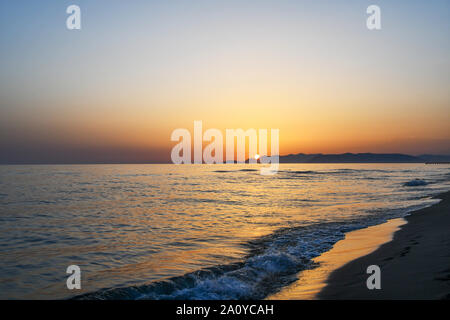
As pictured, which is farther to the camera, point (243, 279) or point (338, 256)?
point (338, 256)

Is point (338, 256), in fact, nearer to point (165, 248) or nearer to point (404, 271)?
point (404, 271)

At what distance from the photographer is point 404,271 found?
722 cm

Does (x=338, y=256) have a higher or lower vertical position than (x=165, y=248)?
higher

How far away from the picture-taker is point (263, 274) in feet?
28.0

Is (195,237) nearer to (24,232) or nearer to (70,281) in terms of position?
(70,281)

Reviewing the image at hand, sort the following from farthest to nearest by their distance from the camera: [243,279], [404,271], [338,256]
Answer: [338,256], [243,279], [404,271]

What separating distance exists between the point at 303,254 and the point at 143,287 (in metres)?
5.92

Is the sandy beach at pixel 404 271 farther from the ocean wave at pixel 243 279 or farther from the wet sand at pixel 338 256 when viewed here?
the ocean wave at pixel 243 279

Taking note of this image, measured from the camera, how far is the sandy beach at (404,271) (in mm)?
5918

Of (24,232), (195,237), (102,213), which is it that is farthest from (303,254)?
(102,213)

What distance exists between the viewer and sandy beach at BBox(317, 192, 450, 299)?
592 cm

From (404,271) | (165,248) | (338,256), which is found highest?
(404,271)

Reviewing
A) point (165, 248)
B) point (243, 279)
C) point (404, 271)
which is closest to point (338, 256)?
point (404, 271)
